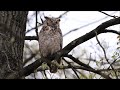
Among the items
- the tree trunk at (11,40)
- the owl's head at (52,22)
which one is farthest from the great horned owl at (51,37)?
the tree trunk at (11,40)

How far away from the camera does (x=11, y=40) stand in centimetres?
411

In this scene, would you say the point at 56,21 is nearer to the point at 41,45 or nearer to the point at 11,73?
the point at 41,45

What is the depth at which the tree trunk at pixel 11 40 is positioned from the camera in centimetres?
400

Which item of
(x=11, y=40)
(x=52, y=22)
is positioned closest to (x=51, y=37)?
(x=52, y=22)

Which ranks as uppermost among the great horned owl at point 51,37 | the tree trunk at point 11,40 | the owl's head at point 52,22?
the tree trunk at point 11,40

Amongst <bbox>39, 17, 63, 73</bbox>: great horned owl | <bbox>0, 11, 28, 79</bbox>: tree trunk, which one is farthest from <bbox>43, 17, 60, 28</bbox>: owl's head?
<bbox>0, 11, 28, 79</bbox>: tree trunk

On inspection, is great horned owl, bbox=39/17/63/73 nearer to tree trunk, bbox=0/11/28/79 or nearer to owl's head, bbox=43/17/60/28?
owl's head, bbox=43/17/60/28

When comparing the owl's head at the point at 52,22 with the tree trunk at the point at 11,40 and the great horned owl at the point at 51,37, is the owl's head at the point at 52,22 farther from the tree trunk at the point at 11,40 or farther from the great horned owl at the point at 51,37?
the tree trunk at the point at 11,40

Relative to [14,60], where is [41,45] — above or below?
below

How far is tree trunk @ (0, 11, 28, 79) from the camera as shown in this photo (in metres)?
4.00
